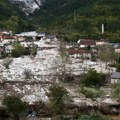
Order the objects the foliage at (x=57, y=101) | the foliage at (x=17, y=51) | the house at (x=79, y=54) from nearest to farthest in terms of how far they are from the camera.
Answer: the foliage at (x=57, y=101) → the house at (x=79, y=54) → the foliage at (x=17, y=51)

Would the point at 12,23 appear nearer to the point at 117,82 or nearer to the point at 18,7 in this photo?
the point at 18,7

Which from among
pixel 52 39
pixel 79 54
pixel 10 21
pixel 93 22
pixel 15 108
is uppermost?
pixel 10 21

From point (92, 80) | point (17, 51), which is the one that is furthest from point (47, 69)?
point (17, 51)

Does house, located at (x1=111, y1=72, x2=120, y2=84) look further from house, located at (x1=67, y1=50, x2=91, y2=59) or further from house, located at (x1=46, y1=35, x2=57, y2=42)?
house, located at (x1=46, y1=35, x2=57, y2=42)

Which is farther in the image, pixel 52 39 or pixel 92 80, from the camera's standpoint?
pixel 52 39

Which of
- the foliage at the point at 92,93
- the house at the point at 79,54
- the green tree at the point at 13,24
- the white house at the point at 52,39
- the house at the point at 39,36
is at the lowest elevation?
the foliage at the point at 92,93

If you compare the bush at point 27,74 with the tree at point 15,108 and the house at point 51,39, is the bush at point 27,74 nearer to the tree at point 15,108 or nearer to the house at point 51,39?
the tree at point 15,108

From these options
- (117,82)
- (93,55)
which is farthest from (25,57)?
(117,82)

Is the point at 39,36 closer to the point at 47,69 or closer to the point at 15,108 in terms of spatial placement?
the point at 47,69

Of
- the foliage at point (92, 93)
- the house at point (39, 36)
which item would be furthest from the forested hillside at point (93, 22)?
the foliage at point (92, 93)

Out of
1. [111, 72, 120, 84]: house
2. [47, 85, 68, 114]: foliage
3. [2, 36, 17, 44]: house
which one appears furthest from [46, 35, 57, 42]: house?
[47, 85, 68, 114]: foliage

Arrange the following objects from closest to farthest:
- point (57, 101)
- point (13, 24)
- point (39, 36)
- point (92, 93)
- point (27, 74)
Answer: point (57, 101) < point (92, 93) < point (27, 74) < point (39, 36) < point (13, 24)
